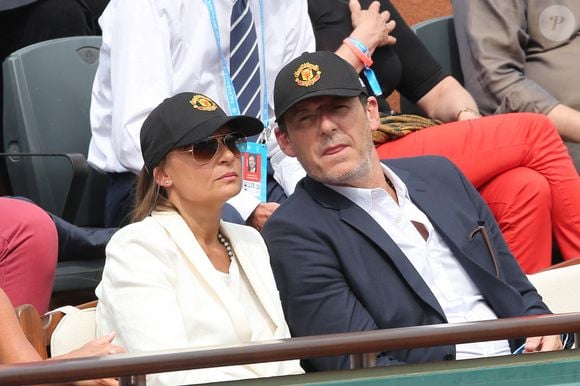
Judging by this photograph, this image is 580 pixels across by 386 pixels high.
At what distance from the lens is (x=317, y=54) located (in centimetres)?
323

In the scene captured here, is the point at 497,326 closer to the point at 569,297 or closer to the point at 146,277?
the point at 146,277

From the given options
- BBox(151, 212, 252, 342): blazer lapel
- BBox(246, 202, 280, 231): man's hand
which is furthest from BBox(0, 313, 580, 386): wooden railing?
BBox(246, 202, 280, 231): man's hand

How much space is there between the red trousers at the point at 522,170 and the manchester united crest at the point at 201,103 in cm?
123

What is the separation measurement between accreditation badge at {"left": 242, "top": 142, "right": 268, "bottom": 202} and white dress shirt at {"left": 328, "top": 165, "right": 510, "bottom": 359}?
0.61 metres

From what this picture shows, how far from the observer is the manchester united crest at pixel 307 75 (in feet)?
10.3

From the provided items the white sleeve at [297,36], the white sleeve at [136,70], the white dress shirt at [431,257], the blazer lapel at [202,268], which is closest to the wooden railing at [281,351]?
the blazer lapel at [202,268]

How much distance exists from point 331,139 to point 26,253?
93cm

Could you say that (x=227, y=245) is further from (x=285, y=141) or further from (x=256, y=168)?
(x=256, y=168)

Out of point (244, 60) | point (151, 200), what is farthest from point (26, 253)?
point (244, 60)

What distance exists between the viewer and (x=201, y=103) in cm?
303

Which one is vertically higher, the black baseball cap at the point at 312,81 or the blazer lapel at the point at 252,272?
the black baseball cap at the point at 312,81

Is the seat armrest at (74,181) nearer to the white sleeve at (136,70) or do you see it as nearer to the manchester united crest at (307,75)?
the white sleeve at (136,70)

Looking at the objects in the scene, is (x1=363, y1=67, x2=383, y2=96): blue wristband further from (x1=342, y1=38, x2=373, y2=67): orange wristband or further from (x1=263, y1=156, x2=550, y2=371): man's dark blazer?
(x1=263, y1=156, x2=550, y2=371): man's dark blazer

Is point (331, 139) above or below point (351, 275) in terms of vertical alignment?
above
